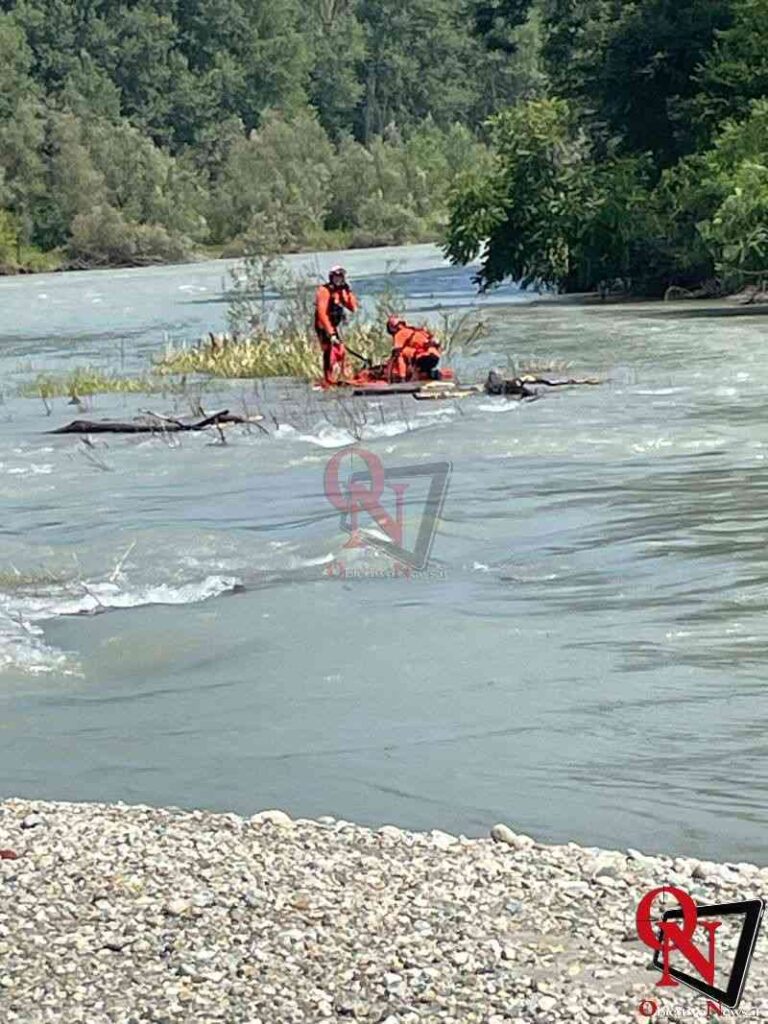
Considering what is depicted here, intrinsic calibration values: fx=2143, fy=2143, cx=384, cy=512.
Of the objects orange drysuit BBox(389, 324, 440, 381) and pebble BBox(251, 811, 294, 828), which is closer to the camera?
pebble BBox(251, 811, 294, 828)

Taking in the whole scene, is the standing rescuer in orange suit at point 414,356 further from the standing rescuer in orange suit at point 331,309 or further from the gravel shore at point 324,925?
the gravel shore at point 324,925

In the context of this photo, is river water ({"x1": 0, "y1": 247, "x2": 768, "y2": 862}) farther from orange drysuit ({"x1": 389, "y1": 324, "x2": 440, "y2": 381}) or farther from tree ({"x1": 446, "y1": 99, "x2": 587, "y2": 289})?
tree ({"x1": 446, "y1": 99, "x2": 587, "y2": 289})

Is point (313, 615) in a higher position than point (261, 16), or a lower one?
lower

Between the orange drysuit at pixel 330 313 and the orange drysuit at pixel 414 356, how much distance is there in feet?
2.24

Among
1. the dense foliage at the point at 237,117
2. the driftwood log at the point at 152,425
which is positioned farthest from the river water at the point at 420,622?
the dense foliage at the point at 237,117

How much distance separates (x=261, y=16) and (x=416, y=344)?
92.9m

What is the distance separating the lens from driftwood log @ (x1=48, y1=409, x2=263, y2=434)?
22594 millimetres

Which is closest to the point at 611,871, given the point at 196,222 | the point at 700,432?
the point at 700,432

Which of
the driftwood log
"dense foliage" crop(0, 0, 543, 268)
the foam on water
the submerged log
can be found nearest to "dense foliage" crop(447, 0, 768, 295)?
"dense foliage" crop(0, 0, 543, 268)

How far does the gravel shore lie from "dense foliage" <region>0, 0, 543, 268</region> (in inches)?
1765

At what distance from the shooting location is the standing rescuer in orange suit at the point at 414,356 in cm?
2445

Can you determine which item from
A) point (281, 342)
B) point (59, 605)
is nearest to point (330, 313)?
point (281, 342)

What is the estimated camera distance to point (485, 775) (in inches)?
352

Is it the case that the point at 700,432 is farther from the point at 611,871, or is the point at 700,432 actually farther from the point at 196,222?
the point at 196,222
